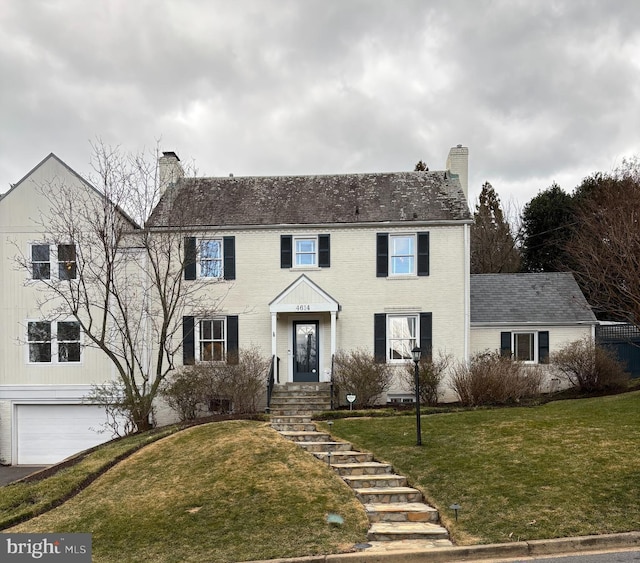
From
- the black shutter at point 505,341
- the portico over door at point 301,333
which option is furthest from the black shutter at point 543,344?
the portico over door at point 301,333

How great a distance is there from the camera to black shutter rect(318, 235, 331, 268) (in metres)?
17.9

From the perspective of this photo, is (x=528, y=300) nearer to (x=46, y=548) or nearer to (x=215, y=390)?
(x=215, y=390)

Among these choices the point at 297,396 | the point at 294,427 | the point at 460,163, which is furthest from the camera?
the point at 460,163

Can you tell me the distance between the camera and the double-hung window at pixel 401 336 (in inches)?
694

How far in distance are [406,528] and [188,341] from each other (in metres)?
12.1

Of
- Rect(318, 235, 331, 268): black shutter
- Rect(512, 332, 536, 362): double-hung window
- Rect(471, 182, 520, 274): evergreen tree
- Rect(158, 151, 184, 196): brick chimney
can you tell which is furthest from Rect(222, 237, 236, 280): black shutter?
Rect(471, 182, 520, 274): evergreen tree

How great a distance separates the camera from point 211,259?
1805cm

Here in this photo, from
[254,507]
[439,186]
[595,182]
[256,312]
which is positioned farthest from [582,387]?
[595,182]

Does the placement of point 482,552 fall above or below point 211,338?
below

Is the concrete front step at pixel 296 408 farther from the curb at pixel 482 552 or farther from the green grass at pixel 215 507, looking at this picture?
the curb at pixel 482 552

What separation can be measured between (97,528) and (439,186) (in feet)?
49.2

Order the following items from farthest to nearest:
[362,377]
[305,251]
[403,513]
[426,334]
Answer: [305,251]
[426,334]
[362,377]
[403,513]

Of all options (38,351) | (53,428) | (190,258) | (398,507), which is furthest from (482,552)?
(38,351)

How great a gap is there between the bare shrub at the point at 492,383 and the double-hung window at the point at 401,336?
1.95m
